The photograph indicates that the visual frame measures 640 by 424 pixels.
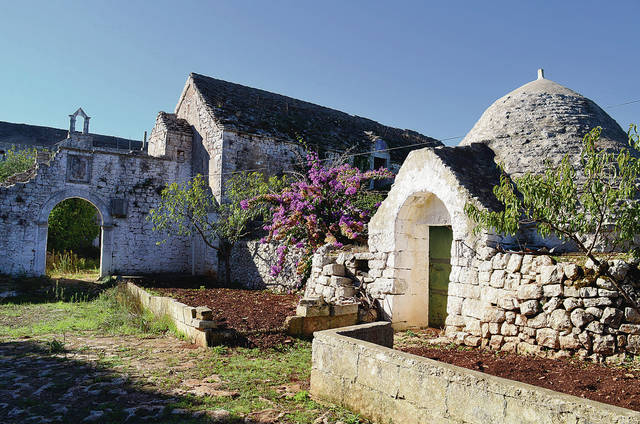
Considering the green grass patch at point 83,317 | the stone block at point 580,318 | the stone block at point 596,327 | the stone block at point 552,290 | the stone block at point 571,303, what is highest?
the stone block at point 552,290

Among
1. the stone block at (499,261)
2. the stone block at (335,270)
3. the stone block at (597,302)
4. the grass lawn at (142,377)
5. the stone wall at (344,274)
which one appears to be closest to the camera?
the grass lawn at (142,377)

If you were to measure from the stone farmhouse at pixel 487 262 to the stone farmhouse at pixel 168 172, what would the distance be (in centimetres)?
440

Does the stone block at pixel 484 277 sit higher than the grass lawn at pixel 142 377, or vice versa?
the stone block at pixel 484 277

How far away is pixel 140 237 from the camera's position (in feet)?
51.0

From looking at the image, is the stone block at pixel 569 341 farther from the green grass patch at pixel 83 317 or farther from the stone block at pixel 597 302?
the green grass patch at pixel 83 317

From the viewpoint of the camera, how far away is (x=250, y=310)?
29.7 feet

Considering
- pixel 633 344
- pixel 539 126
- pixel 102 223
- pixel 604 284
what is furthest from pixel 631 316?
pixel 102 223

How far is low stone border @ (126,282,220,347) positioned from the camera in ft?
22.0

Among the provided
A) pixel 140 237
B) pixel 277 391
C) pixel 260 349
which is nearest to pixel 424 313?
pixel 260 349

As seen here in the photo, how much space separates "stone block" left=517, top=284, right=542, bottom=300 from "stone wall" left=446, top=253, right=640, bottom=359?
12mm

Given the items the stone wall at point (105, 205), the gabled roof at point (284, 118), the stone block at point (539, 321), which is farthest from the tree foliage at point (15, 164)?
the stone block at point (539, 321)

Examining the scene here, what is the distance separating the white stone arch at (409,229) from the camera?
7.98 meters

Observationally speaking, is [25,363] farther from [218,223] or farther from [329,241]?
[218,223]

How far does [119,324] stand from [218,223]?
229 inches
